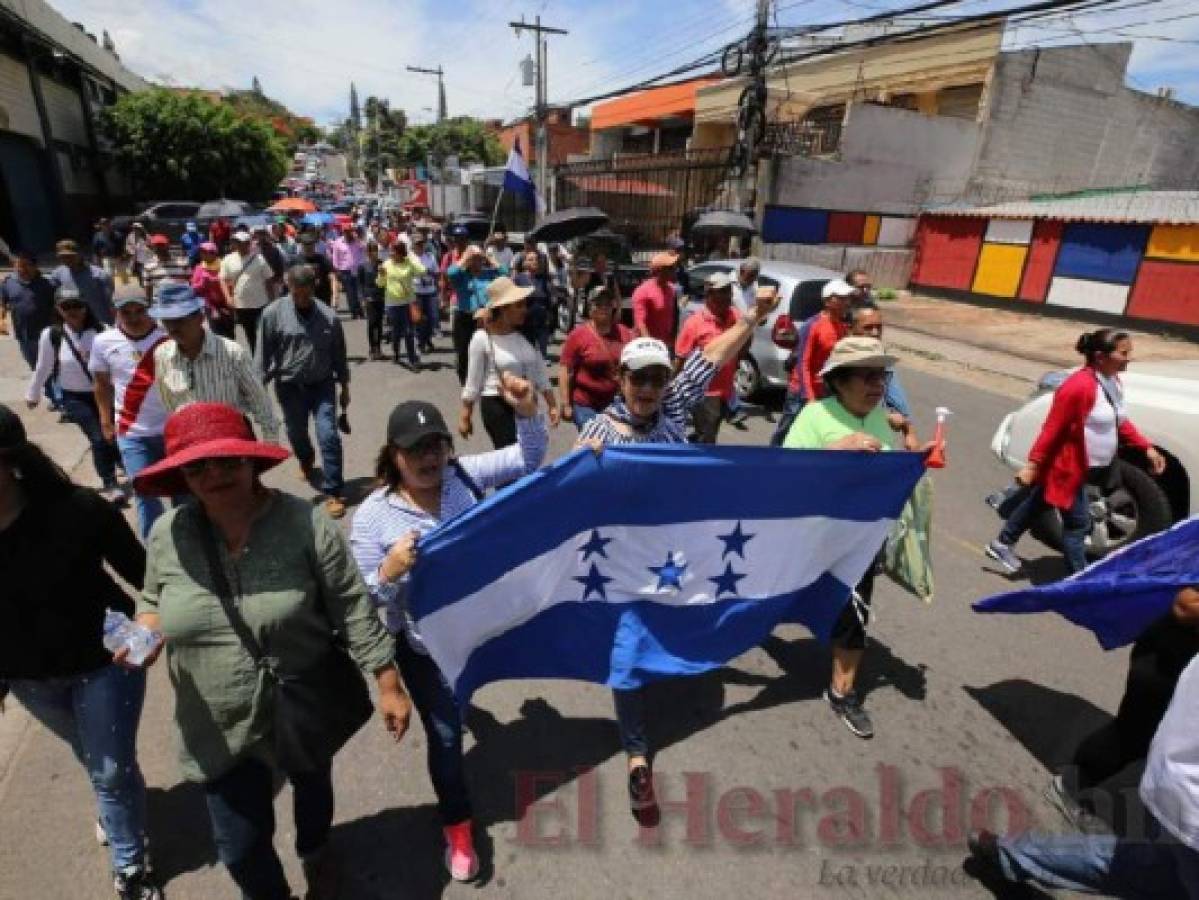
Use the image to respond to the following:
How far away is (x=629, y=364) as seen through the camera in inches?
114

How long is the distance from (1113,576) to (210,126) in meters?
35.3

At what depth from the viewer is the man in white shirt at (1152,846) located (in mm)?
1771

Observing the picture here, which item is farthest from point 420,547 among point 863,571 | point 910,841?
point 910,841

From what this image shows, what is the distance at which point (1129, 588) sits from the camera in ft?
8.33

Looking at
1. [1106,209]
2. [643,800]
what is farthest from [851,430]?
[1106,209]

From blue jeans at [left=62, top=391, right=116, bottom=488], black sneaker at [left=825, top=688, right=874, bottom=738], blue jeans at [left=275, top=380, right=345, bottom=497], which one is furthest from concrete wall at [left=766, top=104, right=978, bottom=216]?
black sneaker at [left=825, top=688, right=874, bottom=738]

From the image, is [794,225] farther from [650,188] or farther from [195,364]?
[195,364]

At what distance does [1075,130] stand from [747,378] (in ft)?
82.3

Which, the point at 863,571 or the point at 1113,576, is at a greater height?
the point at 1113,576

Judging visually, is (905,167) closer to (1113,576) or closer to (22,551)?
(1113,576)

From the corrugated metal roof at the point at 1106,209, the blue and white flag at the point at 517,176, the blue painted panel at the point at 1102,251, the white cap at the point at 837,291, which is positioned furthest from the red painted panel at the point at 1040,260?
the white cap at the point at 837,291

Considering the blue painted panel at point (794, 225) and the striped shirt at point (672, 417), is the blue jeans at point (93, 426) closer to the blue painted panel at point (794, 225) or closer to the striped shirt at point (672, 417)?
the striped shirt at point (672, 417)

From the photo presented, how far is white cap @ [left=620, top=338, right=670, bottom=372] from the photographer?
9.37ft

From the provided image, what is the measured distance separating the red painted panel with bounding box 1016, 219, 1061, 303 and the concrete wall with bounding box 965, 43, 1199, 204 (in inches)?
241
